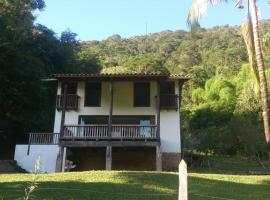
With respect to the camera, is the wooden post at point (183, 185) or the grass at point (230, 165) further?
the grass at point (230, 165)

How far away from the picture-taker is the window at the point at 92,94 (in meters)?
26.4

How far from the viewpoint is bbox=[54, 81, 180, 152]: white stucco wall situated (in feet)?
83.4

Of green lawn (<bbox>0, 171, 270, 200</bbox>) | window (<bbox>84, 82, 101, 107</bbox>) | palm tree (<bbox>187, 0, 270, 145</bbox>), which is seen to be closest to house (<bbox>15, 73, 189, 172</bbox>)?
window (<bbox>84, 82, 101, 107</bbox>)

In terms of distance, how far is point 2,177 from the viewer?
17.5 meters

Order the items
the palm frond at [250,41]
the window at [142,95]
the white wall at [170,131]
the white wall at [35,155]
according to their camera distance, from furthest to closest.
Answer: the window at [142,95] → the white wall at [170,131] → the white wall at [35,155] → the palm frond at [250,41]

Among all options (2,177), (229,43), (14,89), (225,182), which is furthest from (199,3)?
(229,43)

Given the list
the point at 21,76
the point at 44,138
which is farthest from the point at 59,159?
the point at 21,76

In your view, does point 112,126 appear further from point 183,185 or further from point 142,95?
point 183,185

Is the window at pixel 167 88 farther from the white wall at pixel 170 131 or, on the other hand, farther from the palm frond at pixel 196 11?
the palm frond at pixel 196 11

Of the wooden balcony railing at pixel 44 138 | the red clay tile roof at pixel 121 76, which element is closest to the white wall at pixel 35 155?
the wooden balcony railing at pixel 44 138

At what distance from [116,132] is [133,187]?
30.5 ft

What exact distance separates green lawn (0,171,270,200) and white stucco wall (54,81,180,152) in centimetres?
769

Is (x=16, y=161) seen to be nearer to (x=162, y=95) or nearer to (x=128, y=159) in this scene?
(x=128, y=159)

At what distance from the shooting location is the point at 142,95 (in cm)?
2627
